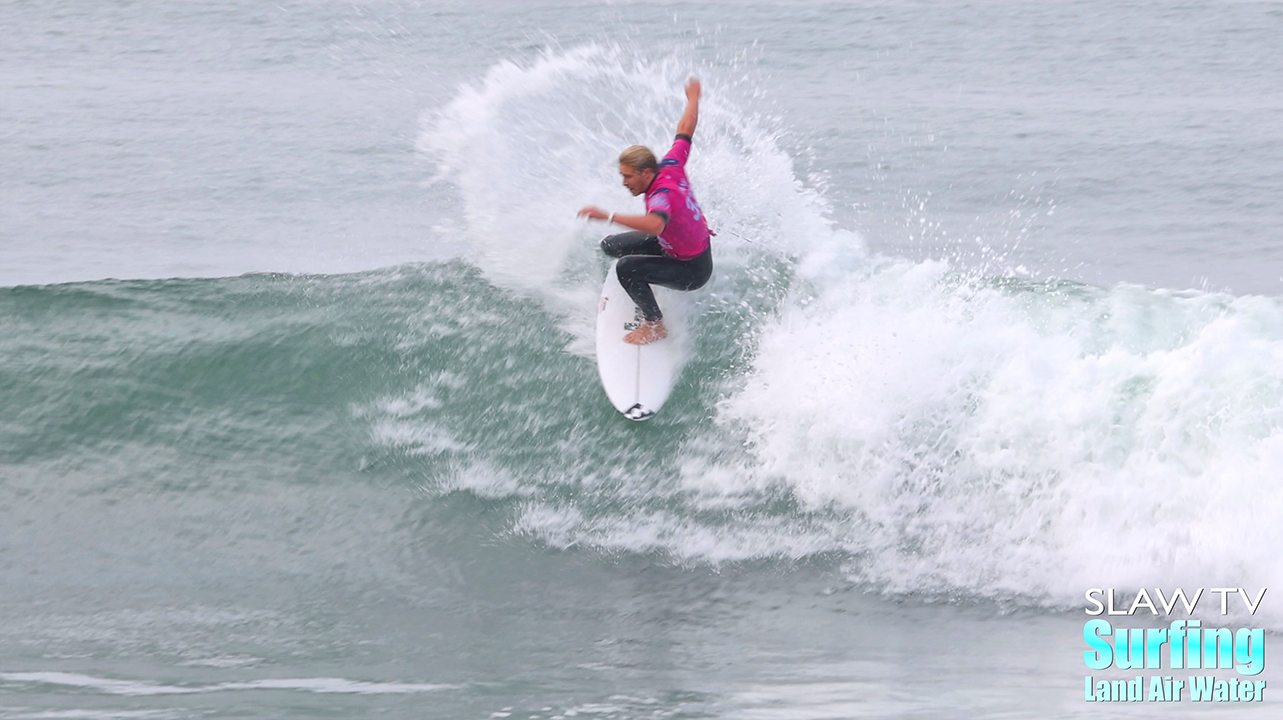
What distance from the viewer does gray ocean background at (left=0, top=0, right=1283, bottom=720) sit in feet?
18.2

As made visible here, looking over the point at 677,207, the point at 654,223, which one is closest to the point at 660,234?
the point at 677,207

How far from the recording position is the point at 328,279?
29.6ft

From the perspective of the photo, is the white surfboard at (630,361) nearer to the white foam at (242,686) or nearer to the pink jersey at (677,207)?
the pink jersey at (677,207)

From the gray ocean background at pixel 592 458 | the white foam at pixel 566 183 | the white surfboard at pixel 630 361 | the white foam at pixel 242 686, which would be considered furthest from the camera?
the white foam at pixel 566 183

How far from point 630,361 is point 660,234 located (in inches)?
38.9

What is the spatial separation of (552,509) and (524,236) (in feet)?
8.69

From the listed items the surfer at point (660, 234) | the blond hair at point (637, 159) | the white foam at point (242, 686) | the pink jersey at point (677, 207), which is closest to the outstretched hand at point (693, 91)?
the surfer at point (660, 234)

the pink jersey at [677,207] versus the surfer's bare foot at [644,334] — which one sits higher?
the pink jersey at [677,207]

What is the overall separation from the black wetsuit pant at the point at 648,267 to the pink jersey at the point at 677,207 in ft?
0.23

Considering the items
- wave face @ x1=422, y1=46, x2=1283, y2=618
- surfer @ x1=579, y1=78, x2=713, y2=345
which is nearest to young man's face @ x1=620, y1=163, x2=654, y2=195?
surfer @ x1=579, y1=78, x2=713, y2=345

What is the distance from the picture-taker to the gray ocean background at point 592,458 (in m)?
5.55

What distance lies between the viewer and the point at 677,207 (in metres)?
6.63

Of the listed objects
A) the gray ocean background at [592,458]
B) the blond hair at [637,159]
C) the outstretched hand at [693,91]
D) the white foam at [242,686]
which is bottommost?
the white foam at [242,686]

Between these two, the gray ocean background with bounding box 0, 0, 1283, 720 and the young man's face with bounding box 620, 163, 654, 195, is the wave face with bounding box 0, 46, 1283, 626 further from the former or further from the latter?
the young man's face with bounding box 620, 163, 654, 195
